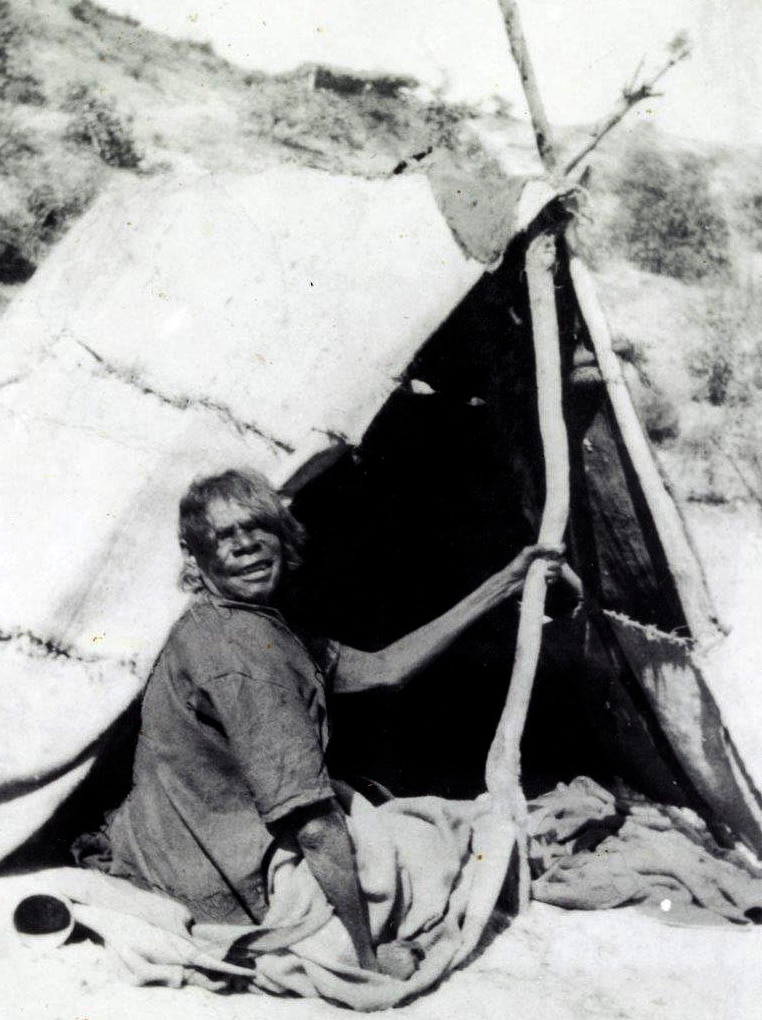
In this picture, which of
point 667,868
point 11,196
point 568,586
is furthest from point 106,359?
point 11,196

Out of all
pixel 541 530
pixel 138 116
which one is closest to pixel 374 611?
pixel 541 530

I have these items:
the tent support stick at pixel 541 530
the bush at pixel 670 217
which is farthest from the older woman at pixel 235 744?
the bush at pixel 670 217

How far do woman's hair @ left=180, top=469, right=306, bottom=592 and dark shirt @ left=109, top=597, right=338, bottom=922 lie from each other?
5.7 inches

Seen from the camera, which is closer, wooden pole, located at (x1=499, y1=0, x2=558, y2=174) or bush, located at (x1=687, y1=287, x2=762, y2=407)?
wooden pole, located at (x1=499, y1=0, x2=558, y2=174)

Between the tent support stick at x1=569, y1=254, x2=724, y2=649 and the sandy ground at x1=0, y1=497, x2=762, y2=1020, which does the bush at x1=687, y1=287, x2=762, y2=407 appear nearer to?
the tent support stick at x1=569, y1=254, x2=724, y2=649

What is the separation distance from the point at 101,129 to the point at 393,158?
118 inches

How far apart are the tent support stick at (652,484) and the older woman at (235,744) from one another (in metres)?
1.19

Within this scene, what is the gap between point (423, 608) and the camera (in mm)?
4867

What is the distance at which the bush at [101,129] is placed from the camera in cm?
628

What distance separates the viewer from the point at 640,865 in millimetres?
3100

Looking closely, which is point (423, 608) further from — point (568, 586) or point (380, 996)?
point (380, 996)

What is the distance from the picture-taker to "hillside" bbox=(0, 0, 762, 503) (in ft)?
13.5

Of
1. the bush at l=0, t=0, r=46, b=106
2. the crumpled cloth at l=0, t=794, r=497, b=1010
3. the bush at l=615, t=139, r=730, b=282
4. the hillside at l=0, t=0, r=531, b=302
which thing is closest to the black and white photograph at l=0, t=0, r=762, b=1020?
the crumpled cloth at l=0, t=794, r=497, b=1010

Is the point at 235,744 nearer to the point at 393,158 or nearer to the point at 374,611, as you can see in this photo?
the point at 374,611
